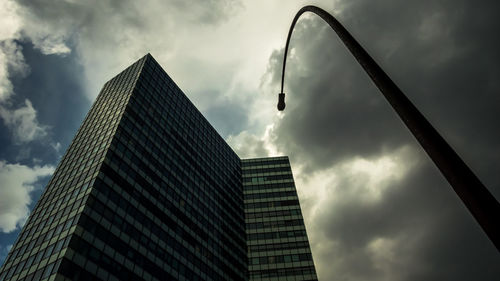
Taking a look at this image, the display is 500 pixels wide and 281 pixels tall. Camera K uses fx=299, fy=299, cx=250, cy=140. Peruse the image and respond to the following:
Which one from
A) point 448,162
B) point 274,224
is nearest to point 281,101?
point 448,162

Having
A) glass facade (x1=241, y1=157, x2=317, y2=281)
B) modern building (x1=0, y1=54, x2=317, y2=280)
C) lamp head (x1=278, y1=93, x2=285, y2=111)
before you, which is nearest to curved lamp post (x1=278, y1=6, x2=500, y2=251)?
lamp head (x1=278, y1=93, x2=285, y2=111)

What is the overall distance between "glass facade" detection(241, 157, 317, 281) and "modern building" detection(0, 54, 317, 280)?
0.82 feet

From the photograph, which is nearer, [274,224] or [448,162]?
[448,162]

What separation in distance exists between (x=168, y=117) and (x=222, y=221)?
1055 inches

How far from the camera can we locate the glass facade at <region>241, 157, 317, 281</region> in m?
67.2

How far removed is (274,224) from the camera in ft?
251

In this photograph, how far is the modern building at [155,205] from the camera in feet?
121

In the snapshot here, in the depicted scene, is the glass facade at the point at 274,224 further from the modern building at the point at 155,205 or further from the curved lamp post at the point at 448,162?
the curved lamp post at the point at 448,162

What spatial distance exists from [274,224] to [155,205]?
3633cm

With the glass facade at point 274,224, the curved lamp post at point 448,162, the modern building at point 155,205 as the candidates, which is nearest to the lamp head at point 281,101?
the curved lamp post at point 448,162

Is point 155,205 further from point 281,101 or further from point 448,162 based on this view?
point 448,162

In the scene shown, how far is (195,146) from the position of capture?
72750mm

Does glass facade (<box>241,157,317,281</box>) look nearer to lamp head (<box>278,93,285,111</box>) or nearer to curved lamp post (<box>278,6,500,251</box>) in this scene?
lamp head (<box>278,93,285,111</box>)

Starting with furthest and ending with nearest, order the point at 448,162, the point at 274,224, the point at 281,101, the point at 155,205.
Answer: the point at 274,224 < the point at 155,205 < the point at 281,101 < the point at 448,162
